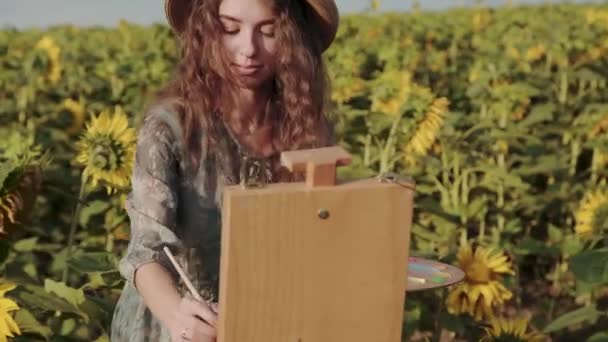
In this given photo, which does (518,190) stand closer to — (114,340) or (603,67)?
(603,67)

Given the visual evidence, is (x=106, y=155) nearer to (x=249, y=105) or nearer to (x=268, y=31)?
(x=249, y=105)

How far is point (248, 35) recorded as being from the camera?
4.61 ft

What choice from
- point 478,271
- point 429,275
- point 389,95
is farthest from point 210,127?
point 389,95

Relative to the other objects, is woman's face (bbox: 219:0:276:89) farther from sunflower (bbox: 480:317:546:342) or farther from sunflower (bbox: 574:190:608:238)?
sunflower (bbox: 574:190:608:238)

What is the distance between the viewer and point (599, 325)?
308 centimetres

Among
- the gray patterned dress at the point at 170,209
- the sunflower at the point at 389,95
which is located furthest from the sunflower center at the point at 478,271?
the sunflower at the point at 389,95

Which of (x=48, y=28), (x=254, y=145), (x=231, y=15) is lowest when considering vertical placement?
(x=48, y=28)

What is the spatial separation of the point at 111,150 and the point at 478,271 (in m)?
0.73

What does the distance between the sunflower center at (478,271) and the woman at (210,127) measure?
0.68 meters

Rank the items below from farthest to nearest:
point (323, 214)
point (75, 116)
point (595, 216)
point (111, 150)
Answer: point (75, 116) → point (595, 216) → point (111, 150) → point (323, 214)

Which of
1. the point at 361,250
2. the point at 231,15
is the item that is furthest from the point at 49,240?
the point at 361,250

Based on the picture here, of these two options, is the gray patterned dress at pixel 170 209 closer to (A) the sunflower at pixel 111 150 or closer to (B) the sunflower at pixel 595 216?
(A) the sunflower at pixel 111 150

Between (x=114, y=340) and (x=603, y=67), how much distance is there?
3.54 m

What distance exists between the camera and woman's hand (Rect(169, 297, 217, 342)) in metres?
1.12
